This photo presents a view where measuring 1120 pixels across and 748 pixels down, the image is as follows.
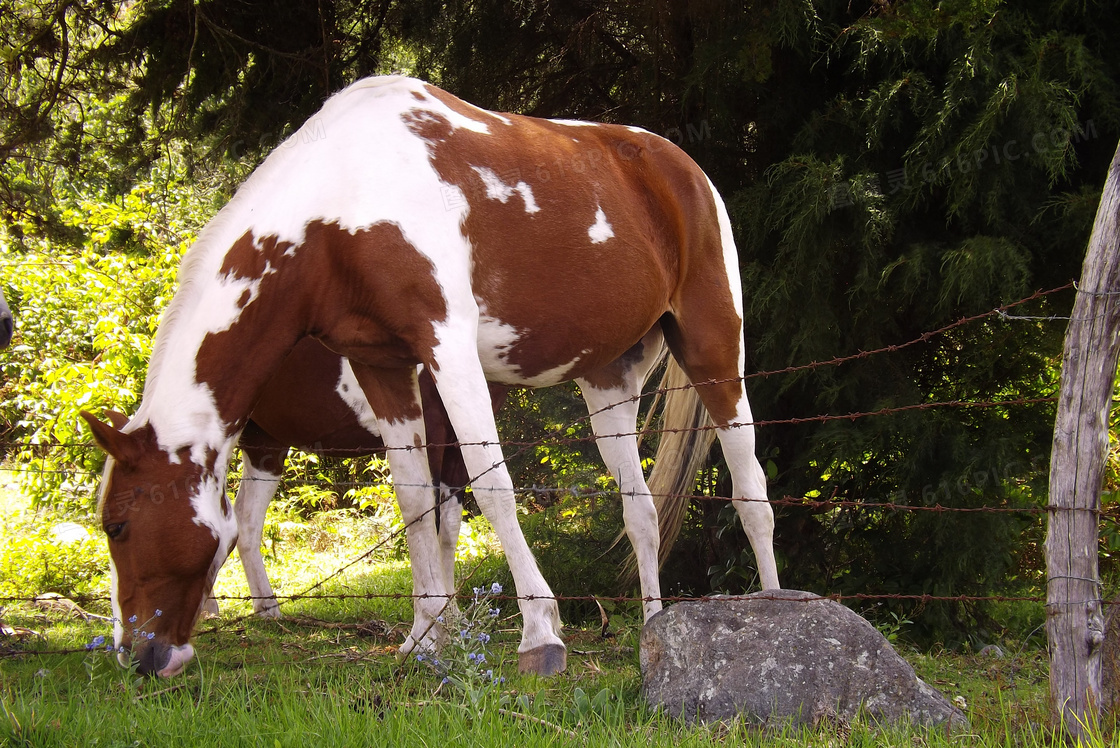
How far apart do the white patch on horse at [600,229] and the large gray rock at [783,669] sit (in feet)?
5.39

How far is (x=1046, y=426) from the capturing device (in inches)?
202

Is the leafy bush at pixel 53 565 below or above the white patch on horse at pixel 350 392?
below

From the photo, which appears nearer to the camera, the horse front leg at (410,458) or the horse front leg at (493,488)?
the horse front leg at (493,488)

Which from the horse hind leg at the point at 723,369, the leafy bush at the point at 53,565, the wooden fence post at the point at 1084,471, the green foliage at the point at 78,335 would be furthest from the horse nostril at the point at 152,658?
the green foliage at the point at 78,335

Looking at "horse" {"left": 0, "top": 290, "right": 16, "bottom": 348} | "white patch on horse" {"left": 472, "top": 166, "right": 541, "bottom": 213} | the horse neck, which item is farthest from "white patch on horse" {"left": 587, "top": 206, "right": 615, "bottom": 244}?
"horse" {"left": 0, "top": 290, "right": 16, "bottom": 348}

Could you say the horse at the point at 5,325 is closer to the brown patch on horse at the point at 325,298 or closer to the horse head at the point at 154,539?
the horse head at the point at 154,539

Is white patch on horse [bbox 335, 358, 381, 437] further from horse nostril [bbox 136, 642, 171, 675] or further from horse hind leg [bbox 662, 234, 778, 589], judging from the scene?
horse nostril [bbox 136, 642, 171, 675]

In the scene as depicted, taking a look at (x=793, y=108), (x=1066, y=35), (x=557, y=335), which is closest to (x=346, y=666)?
(x=557, y=335)

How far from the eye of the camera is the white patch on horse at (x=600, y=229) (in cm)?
390

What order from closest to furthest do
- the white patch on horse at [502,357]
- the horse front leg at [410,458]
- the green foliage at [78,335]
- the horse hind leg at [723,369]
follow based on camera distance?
the white patch on horse at [502,357]
the horse front leg at [410,458]
the horse hind leg at [723,369]
the green foliage at [78,335]

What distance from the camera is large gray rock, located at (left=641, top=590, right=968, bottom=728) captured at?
8.70ft

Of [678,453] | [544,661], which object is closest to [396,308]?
[544,661]

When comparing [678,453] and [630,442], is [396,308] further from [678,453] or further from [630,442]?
[678,453]

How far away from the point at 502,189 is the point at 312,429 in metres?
1.95
